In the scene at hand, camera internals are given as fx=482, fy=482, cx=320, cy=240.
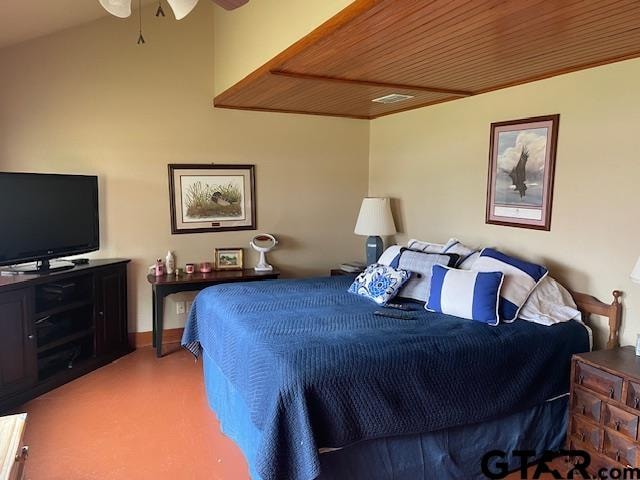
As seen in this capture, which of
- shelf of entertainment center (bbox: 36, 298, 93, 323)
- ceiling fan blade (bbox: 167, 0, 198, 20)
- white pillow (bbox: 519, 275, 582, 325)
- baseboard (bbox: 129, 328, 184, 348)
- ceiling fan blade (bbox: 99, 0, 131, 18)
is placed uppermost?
ceiling fan blade (bbox: 167, 0, 198, 20)

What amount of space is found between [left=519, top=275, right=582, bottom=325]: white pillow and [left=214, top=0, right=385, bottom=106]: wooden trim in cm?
186

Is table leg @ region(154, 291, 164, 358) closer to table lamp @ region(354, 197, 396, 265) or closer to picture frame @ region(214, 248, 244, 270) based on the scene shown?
picture frame @ region(214, 248, 244, 270)

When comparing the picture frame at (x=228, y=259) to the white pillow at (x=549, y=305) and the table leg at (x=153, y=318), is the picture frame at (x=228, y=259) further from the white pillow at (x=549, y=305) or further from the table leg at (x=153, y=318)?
the white pillow at (x=549, y=305)

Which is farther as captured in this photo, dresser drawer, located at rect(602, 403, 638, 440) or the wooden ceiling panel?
the wooden ceiling panel

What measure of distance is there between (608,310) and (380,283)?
1.33 metres

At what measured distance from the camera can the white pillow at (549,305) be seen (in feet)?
9.01

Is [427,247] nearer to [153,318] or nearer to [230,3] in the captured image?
[230,3]

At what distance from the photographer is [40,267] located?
137 inches

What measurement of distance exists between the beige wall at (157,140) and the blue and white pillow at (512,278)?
2085mm

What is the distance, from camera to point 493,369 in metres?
2.39

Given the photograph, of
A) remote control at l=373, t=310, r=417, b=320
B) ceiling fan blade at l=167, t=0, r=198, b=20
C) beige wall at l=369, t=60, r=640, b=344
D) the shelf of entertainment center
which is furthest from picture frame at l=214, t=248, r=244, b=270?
ceiling fan blade at l=167, t=0, r=198, b=20

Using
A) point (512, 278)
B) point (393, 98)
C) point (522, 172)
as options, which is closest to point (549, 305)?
point (512, 278)

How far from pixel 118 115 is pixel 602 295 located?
377cm

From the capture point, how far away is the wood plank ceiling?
198cm
